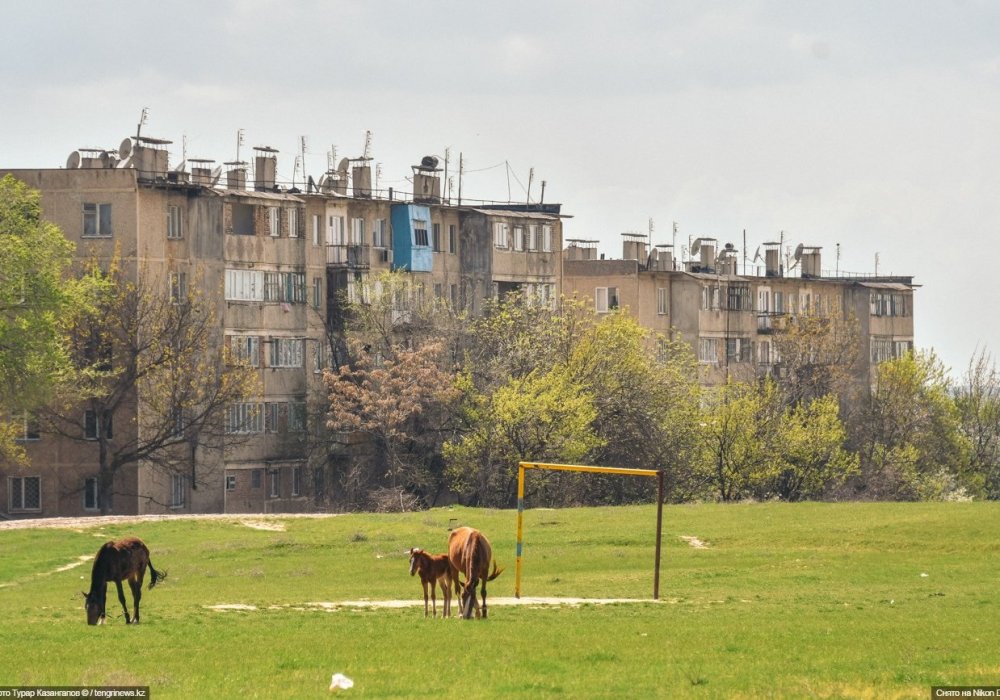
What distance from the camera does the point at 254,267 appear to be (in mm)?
91875

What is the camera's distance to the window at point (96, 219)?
86.2 meters

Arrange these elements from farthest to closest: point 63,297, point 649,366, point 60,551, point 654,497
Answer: point 649,366 < point 654,497 < point 63,297 < point 60,551

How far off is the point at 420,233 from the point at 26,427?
80.6ft

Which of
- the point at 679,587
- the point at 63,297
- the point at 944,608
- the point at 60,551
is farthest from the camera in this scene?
the point at 63,297

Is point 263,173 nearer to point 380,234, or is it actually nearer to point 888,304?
point 380,234

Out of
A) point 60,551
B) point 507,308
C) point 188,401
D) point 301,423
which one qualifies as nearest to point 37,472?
point 188,401

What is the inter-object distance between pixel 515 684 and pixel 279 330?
227 ft

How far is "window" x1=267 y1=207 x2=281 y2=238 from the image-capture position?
92812 millimetres

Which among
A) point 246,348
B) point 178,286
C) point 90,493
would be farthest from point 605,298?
point 90,493

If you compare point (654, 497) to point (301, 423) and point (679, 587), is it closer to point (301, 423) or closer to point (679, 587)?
point (301, 423)

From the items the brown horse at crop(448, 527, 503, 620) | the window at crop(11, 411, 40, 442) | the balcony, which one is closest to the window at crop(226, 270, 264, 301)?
the balcony

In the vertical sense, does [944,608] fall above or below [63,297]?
below

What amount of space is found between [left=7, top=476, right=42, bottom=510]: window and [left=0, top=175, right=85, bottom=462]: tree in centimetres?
1205

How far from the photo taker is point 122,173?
284 feet
